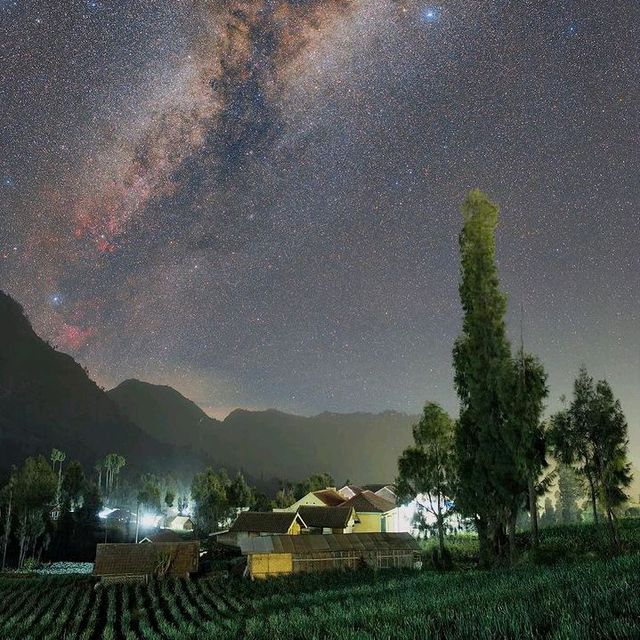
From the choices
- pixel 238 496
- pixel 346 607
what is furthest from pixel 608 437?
pixel 238 496

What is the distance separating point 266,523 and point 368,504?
58.8 ft

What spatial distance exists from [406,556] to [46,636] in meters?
30.8

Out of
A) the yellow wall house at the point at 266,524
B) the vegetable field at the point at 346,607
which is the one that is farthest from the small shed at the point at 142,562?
the yellow wall house at the point at 266,524

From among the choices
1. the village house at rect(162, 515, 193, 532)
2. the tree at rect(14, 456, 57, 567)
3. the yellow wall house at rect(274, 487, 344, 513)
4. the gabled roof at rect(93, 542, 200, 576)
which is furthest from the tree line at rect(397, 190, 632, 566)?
the village house at rect(162, 515, 193, 532)

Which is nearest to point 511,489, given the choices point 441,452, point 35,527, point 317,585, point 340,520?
point 441,452

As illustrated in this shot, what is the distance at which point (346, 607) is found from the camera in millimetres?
21156

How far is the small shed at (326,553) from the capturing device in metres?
41.2

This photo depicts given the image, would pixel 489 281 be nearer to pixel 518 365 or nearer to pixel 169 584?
pixel 518 365

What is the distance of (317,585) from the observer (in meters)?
Answer: 34.5

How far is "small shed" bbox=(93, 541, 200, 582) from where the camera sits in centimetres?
4419

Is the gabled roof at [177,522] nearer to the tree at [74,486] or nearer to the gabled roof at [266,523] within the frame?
the tree at [74,486]

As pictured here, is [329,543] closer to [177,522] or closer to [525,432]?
[525,432]

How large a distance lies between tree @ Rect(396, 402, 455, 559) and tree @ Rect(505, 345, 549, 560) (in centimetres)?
941

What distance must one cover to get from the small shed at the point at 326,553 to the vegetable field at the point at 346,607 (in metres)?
2.78
